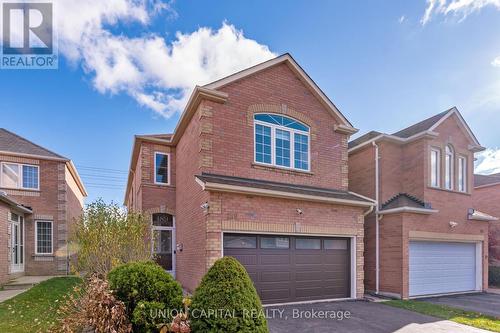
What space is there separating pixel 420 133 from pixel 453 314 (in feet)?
23.4

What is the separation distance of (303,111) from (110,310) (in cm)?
912

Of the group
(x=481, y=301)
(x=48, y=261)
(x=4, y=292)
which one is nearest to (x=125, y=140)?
(x=48, y=261)

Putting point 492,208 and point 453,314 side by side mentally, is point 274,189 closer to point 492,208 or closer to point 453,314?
point 453,314

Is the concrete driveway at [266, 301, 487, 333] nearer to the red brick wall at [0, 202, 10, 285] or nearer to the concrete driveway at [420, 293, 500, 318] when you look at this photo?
the concrete driveway at [420, 293, 500, 318]

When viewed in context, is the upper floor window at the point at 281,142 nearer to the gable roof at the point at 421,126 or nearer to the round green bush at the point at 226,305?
the round green bush at the point at 226,305

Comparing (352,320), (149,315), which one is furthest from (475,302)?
(149,315)

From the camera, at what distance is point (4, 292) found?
10906 mm

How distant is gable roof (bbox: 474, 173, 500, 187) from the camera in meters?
19.8

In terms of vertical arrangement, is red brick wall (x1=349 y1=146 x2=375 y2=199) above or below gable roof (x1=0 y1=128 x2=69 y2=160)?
below

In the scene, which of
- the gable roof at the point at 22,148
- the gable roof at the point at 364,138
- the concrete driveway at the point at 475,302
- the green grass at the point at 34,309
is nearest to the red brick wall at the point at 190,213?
the green grass at the point at 34,309

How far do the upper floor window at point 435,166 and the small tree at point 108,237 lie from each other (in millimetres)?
12402

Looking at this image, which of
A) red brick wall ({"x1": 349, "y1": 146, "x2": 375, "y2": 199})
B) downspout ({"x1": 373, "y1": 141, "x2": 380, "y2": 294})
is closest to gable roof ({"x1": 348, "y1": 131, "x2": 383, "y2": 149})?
red brick wall ({"x1": 349, "y1": 146, "x2": 375, "y2": 199})

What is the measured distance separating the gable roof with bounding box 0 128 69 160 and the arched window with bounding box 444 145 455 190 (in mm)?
19812

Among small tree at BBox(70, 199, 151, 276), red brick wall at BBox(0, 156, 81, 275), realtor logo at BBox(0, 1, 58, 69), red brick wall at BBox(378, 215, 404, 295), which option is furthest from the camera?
red brick wall at BBox(0, 156, 81, 275)
